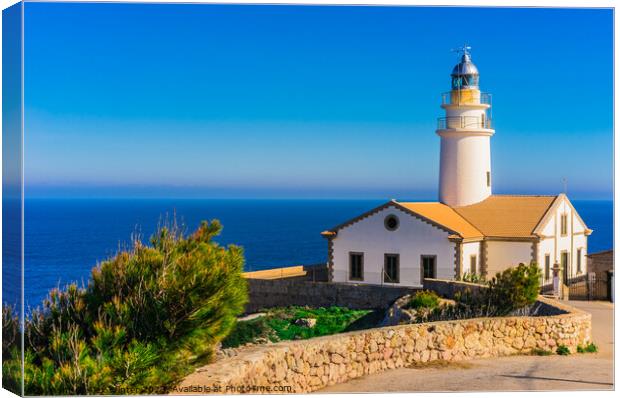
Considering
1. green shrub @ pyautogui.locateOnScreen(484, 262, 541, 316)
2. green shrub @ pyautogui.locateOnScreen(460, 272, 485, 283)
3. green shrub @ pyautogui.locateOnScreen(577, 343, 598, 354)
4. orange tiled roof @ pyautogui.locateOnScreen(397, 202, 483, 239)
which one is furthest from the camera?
orange tiled roof @ pyautogui.locateOnScreen(397, 202, 483, 239)

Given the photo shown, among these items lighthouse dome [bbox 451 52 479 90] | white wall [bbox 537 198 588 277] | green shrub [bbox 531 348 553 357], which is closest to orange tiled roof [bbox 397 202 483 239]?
white wall [bbox 537 198 588 277]

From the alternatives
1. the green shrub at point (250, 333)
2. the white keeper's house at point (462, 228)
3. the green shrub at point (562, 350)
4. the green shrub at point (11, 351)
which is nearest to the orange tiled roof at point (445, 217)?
the white keeper's house at point (462, 228)

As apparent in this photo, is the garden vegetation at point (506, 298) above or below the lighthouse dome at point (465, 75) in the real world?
below

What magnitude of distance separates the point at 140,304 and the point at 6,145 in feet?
8.17

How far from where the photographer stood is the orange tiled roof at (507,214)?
25781mm

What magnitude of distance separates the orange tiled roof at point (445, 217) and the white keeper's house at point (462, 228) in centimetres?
4

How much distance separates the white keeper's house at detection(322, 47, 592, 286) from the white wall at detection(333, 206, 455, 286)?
0.03m

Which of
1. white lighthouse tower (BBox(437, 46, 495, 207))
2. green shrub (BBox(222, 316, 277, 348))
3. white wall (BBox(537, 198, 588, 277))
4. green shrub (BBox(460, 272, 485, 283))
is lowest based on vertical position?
green shrub (BBox(222, 316, 277, 348))

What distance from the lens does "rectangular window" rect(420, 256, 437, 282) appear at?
25344 millimetres

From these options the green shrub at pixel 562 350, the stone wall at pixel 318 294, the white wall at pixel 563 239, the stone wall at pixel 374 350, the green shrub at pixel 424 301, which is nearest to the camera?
the stone wall at pixel 374 350

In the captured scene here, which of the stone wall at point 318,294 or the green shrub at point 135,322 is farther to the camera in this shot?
the stone wall at point 318,294

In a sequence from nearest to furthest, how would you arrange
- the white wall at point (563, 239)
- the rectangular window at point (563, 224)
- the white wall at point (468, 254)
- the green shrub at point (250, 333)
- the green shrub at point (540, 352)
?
the green shrub at point (540, 352) → the green shrub at point (250, 333) → the white wall at point (468, 254) → the white wall at point (563, 239) → the rectangular window at point (563, 224)

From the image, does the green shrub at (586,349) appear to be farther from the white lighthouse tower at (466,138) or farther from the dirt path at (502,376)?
the white lighthouse tower at (466,138)

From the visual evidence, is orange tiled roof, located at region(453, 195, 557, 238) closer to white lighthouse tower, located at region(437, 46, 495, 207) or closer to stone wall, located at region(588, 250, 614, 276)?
white lighthouse tower, located at region(437, 46, 495, 207)
